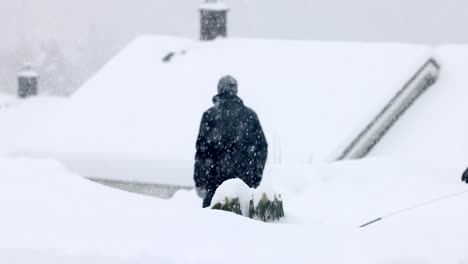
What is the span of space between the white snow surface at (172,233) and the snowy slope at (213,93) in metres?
10.4

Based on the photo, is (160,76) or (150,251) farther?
(160,76)

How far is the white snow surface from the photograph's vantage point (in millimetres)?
3955

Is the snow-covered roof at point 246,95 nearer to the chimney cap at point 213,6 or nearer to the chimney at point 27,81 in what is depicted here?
the chimney cap at point 213,6

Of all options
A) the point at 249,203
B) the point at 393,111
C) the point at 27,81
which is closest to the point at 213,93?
the point at 393,111

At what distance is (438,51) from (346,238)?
1528 cm

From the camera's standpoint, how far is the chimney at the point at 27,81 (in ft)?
86.6

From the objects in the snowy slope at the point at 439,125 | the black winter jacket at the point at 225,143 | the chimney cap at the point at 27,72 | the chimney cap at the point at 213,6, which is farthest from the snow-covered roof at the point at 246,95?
the black winter jacket at the point at 225,143

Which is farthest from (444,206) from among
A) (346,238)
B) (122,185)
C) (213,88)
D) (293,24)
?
(293,24)

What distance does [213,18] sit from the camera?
20.3m

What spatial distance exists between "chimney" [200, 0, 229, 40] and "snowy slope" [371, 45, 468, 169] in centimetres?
521

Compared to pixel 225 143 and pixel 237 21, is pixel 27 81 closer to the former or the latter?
pixel 225 143

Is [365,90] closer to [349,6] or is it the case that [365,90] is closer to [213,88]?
[213,88]

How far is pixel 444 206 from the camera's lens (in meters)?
5.14

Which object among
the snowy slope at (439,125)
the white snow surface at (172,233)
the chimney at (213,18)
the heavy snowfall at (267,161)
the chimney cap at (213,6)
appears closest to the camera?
the white snow surface at (172,233)
